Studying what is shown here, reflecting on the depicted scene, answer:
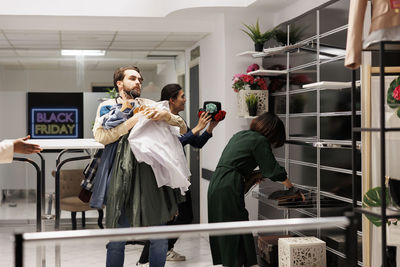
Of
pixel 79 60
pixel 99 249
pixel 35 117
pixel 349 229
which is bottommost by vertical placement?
pixel 99 249

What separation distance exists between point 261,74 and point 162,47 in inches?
87.3

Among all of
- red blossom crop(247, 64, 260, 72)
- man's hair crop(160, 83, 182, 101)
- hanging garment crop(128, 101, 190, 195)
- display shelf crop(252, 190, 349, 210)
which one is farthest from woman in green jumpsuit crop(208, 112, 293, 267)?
red blossom crop(247, 64, 260, 72)

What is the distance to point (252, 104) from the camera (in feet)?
17.8

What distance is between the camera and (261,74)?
18.0 ft

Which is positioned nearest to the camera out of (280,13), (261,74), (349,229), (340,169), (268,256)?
(349,229)

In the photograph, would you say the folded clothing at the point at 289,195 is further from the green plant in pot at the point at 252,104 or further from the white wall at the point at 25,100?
the white wall at the point at 25,100

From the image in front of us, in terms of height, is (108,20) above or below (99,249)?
above

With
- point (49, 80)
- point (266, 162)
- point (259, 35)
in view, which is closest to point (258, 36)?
point (259, 35)

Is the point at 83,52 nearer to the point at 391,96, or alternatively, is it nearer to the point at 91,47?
the point at 91,47

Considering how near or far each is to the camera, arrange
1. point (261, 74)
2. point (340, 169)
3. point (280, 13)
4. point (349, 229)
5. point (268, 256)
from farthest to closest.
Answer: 1. point (280, 13)
2. point (261, 74)
3. point (268, 256)
4. point (340, 169)
5. point (349, 229)

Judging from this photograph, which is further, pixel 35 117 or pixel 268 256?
pixel 35 117

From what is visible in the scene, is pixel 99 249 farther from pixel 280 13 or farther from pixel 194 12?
pixel 280 13

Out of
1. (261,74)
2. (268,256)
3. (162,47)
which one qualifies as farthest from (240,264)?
(162,47)

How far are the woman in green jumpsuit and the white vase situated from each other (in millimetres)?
1724
